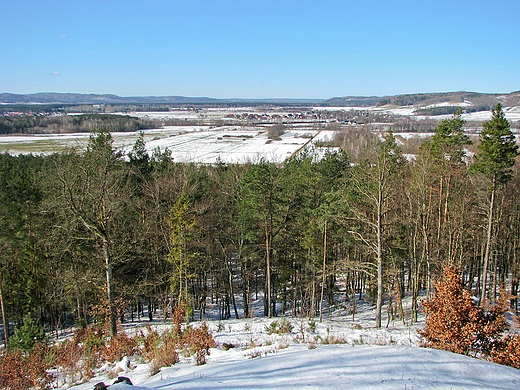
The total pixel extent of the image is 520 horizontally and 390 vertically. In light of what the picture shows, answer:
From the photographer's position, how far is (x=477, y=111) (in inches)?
6929

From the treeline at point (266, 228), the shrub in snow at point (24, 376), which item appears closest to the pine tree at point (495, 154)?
the treeline at point (266, 228)

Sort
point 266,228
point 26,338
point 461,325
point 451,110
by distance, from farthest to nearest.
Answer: point 451,110, point 266,228, point 26,338, point 461,325

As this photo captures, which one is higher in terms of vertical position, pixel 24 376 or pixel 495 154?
pixel 495 154

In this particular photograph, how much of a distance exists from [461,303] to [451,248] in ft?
46.1

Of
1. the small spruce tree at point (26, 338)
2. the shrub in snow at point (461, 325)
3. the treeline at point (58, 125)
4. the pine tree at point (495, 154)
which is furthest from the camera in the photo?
the treeline at point (58, 125)

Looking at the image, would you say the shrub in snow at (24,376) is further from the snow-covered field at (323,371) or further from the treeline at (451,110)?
the treeline at (451,110)

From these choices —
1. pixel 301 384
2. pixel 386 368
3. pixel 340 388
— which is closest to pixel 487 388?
pixel 386 368

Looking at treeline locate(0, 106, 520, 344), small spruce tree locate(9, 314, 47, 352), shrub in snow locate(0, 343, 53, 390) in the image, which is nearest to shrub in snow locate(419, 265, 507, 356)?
treeline locate(0, 106, 520, 344)

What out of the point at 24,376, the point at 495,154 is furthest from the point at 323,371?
the point at 495,154

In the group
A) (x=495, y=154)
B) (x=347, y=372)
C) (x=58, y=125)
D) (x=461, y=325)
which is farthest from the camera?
(x=58, y=125)

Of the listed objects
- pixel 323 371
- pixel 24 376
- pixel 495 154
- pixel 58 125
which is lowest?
pixel 24 376

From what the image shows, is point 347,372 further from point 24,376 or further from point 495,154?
point 495,154

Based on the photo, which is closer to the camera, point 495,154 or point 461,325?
point 461,325

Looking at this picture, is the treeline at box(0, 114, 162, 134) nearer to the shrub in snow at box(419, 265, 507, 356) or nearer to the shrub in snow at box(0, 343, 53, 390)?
→ the shrub in snow at box(0, 343, 53, 390)
